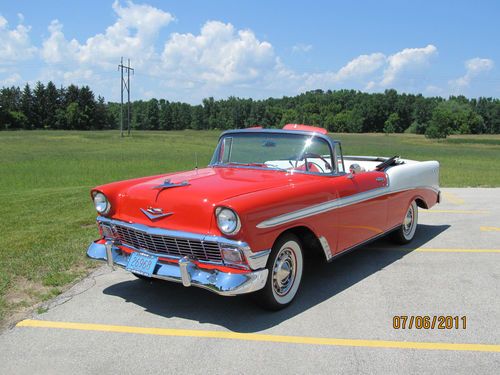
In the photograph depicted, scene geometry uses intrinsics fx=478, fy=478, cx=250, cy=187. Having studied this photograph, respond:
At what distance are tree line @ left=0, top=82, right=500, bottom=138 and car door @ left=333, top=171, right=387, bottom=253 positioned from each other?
270ft

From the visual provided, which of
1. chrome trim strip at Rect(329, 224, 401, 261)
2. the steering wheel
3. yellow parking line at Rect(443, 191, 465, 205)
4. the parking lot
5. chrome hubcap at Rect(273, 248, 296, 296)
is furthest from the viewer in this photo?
yellow parking line at Rect(443, 191, 465, 205)

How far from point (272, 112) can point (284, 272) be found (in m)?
103

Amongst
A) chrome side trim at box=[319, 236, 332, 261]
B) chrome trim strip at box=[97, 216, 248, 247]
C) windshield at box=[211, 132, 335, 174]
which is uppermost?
windshield at box=[211, 132, 335, 174]

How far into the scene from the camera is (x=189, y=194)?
13.4 feet

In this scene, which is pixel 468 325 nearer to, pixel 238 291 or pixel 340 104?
pixel 238 291

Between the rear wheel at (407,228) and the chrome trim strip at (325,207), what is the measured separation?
2.45 ft

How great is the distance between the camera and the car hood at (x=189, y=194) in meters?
3.92

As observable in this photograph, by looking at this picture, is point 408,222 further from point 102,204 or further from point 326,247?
point 102,204

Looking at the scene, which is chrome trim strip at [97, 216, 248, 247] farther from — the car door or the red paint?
the car door

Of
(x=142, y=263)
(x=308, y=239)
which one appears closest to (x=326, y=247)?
(x=308, y=239)

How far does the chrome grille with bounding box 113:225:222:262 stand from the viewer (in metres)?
3.85
